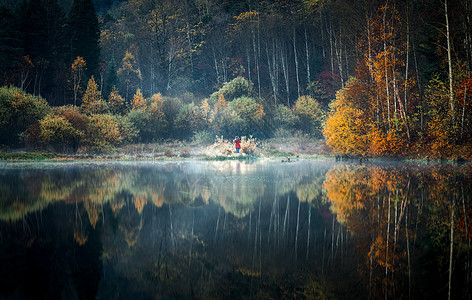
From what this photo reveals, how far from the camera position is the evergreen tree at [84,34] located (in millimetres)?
44541

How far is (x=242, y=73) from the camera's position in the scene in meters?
55.2

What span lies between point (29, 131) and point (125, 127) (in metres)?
8.45

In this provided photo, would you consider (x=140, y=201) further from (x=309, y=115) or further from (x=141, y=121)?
(x=309, y=115)

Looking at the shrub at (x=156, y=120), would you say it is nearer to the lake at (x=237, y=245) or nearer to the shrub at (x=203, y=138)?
the shrub at (x=203, y=138)

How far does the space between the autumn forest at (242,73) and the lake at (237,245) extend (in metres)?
15.2

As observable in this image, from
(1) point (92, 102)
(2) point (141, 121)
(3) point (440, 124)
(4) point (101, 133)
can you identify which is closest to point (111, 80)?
(1) point (92, 102)

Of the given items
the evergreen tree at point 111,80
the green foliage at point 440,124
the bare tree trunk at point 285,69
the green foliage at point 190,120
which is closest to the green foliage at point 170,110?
the green foliage at point 190,120

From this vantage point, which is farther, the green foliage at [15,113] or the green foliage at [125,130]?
the green foliage at [125,130]

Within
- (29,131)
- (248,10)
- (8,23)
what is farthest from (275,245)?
(248,10)

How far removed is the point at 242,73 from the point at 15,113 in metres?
31.2

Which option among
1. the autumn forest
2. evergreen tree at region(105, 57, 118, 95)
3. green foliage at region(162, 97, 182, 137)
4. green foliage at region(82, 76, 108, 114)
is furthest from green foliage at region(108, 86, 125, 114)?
green foliage at region(162, 97, 182, 137)

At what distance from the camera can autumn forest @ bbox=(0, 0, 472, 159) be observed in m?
25.3

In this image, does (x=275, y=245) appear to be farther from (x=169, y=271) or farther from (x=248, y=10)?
(x=248, y=10)

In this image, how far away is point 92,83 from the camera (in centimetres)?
4056
